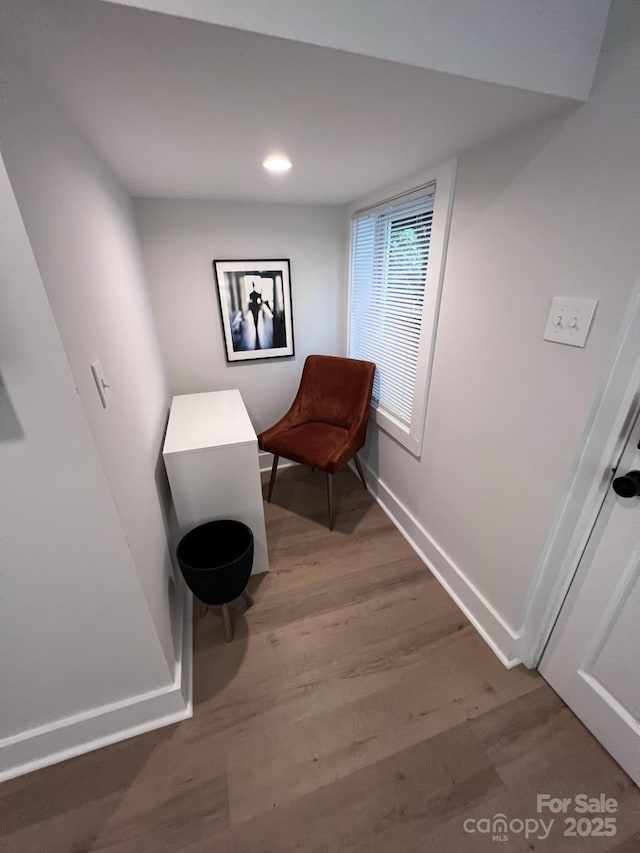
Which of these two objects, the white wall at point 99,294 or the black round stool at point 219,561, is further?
the black round stool at point 219,561

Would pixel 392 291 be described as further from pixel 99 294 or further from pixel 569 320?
pixel 99 294

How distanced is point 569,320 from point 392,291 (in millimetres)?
1081

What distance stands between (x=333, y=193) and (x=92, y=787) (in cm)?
270

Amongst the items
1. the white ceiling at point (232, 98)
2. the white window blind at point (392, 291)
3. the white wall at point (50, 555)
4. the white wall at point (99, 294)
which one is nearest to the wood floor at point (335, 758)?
the white wall at point (50, 555)

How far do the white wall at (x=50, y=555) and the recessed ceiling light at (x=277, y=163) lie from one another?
3.19 feet

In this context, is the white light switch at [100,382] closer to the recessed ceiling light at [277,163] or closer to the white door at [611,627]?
the recessed ceiling light at [277,163]

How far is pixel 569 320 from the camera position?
3.23 ft

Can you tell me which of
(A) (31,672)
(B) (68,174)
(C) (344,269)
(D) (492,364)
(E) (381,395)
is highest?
(B) (68,174)

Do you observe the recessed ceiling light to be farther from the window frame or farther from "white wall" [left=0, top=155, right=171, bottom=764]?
"white wall" [left=0, top=155, right=171, bottom=764]

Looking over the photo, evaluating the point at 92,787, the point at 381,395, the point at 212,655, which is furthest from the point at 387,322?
the point at 92,787

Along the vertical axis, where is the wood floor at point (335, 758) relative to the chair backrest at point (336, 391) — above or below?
below

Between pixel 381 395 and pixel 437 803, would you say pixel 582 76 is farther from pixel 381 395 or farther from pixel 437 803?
pixel 437 803

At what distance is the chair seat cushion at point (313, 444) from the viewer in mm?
2004

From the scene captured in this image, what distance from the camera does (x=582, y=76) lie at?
33.3 inches
